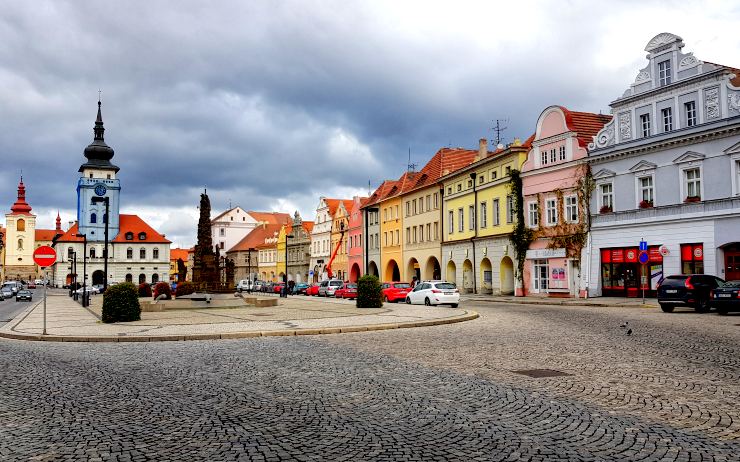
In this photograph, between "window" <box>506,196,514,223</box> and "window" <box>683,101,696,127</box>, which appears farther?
"window" <box>506,196,514,223</box>

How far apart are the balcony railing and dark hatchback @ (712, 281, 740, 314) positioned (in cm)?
871

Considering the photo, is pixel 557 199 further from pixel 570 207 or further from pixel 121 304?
pixel 121 304

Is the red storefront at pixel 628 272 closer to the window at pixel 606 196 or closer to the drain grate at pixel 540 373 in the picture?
the window at pixel 606 196

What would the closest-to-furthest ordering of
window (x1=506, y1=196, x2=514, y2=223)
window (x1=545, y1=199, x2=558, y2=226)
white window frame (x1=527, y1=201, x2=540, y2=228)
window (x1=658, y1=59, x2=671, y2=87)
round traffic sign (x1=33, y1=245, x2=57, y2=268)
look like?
round traffic sign (x1=33, y1=245, x2=57, y2=268) → window (x1=658, y1=59, x2=671, y2=87) → window (x1=545, y1=199, x2=558, y2=226) → white window frame (x1=527, y1=201, x2=540, y2=228) → window (x1=506, y1=196, x2=514, y2=223)

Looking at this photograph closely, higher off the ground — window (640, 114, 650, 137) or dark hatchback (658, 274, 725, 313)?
window (640, 114, 650, 137)

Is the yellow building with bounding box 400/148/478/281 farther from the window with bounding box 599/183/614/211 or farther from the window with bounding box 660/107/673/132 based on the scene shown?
the window with bounding box 660/107/673/132

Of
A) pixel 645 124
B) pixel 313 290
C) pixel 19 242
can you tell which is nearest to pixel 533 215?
pixel 645 124

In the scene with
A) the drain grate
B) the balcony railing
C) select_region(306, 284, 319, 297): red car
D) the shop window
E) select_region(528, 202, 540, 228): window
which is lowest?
select_region(306, 284, 319, 297): red car

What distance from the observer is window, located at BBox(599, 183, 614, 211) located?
127ft

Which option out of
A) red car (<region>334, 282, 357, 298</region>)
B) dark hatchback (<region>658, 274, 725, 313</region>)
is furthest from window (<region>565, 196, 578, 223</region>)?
red car (<region>334, 282, 357, 298</region>)

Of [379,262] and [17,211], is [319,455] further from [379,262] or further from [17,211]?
[17,211]

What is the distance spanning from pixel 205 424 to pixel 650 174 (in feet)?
113

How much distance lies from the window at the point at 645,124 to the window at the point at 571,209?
6382 mm

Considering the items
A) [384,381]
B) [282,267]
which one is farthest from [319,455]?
[282,267]
